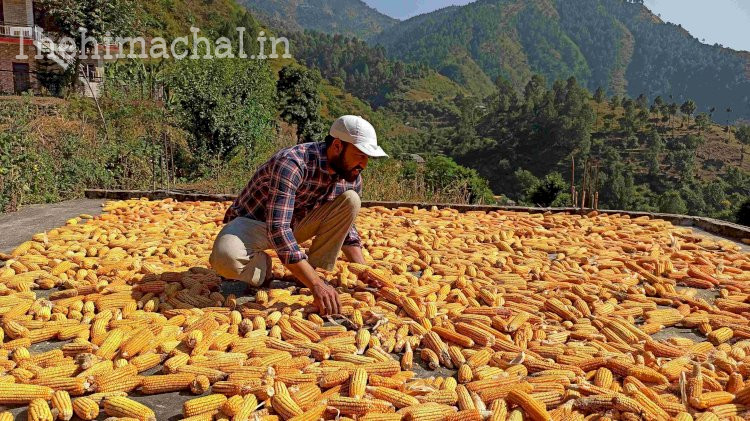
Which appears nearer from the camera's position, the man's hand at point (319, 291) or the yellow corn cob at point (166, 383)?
the yellow corn cob at point (166, 383)

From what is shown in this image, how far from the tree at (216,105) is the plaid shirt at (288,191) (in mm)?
9602

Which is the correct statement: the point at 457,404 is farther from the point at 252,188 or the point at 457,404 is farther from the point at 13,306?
the point at 13,306

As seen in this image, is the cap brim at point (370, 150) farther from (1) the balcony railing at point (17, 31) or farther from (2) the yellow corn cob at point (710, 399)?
(1) the balcony railing at point (17, 31)

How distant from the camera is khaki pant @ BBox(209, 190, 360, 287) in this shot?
3.36 meters

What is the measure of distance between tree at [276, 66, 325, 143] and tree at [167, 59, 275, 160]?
16.7 meters

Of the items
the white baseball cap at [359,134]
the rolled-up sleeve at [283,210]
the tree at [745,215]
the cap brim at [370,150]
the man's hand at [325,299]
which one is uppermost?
the white baseball cap at [359,134]

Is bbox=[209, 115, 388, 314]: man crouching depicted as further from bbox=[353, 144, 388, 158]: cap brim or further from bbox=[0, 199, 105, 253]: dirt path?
bbox=[0, 199, 105, 253]: dirt path

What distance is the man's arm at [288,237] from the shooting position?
302 cm

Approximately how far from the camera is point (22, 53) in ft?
83.1

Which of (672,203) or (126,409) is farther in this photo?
(672,203)

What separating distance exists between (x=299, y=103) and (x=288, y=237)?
97.6 ft

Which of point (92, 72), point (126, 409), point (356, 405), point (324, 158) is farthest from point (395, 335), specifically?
point (92, 72)

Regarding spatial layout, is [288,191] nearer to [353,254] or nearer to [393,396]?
[353,254]

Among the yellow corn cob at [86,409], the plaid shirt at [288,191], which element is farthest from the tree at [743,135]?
the yellow corn cob at [86,409]
